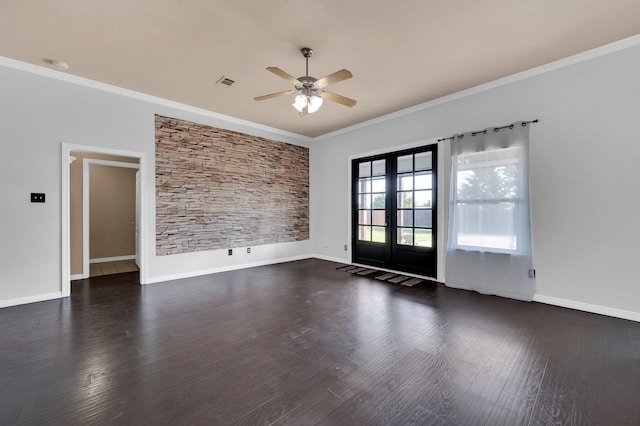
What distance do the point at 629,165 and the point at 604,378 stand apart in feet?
8.28

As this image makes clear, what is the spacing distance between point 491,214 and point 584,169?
1.14m

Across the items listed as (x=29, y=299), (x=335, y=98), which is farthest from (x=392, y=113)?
(x=29, y=299)

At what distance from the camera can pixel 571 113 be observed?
343 centimetres

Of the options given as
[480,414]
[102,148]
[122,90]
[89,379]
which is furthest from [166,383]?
[122,90]

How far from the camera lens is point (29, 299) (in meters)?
3.63

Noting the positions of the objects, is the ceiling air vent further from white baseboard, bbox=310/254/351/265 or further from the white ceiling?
white baseboard, bbox=310/254/351/265

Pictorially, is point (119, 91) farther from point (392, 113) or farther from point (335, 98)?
point (392, 113)

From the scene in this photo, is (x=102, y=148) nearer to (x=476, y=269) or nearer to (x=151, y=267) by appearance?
(x=151, y=267)

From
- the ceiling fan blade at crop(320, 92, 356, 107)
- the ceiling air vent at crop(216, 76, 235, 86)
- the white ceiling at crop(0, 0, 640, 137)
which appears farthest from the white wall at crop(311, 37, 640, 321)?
the ceiling air vent at crop(216, 76, 235, 86)

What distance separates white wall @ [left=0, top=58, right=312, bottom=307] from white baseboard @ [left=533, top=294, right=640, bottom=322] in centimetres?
608

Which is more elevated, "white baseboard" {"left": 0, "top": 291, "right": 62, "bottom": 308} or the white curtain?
the white curtain

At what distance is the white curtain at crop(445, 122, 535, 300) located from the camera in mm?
3713

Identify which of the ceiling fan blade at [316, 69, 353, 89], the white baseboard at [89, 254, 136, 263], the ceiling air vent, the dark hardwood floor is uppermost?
the ceiling air vent

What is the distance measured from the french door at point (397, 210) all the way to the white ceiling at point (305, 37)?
148 cm
